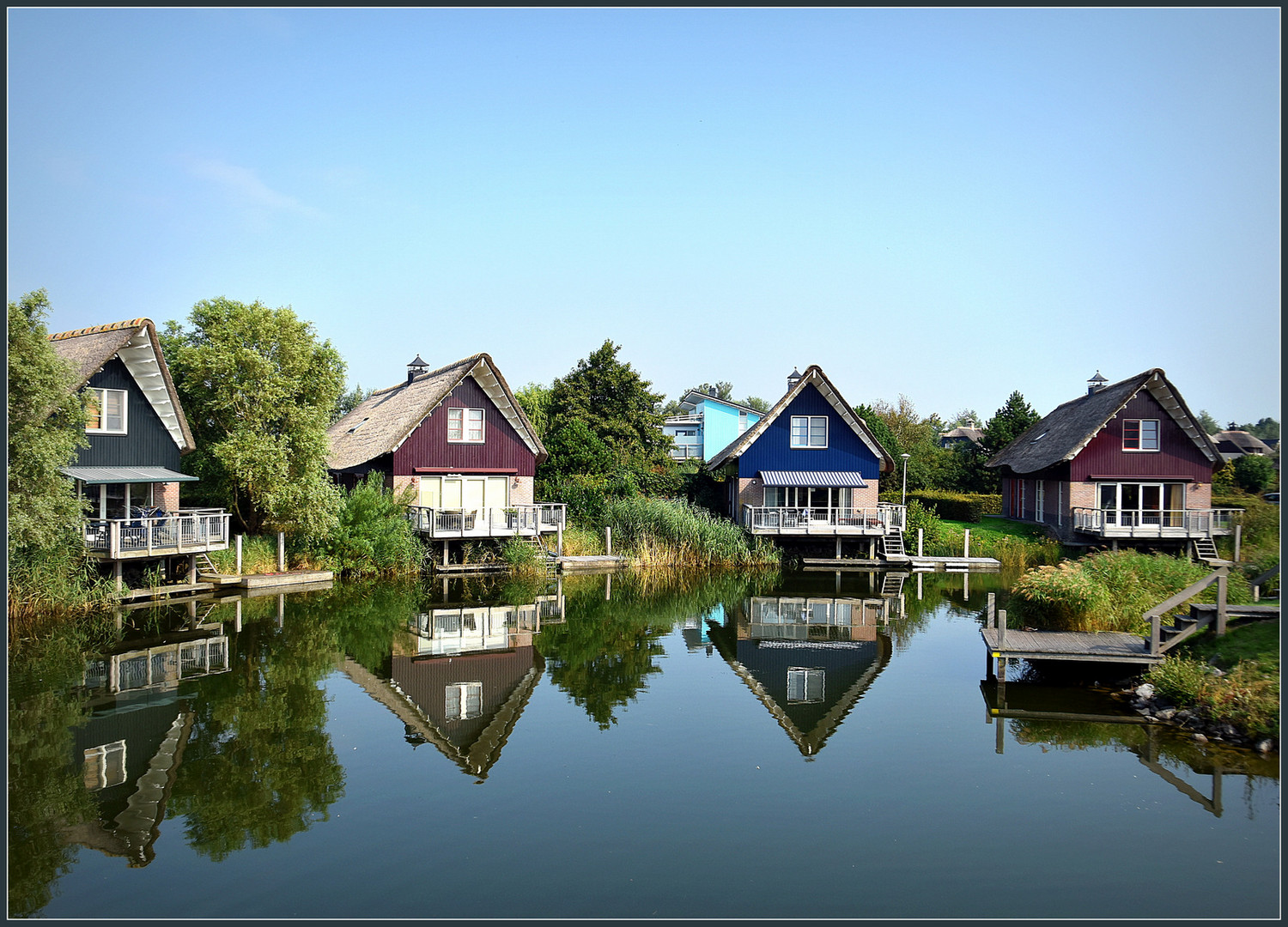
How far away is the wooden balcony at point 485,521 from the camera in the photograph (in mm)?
29094

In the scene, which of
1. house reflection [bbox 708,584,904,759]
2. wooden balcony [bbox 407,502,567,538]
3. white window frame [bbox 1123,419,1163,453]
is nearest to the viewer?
house reflection [bbox 708,584,904,759]

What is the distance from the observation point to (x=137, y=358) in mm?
23984

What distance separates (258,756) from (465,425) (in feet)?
68.7

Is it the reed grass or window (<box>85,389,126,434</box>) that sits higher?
window (<box>85,389,126,434</box>)

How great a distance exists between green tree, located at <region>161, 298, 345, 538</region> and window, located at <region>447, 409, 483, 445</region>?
503cm

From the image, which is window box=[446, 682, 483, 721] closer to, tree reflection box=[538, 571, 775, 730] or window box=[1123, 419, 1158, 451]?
tree reflection box=[538, 571, 775, 730]

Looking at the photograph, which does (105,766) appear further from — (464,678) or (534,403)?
(534,403)

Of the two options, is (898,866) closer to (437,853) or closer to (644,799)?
(644,799)

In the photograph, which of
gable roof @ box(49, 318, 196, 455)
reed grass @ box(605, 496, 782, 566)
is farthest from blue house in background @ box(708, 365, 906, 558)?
gable roof @ box(49, 318, 196, 455)

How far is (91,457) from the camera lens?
930 inches

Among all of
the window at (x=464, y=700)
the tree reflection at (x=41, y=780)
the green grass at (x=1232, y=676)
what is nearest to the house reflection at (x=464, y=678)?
the window at (x=464, y=700)

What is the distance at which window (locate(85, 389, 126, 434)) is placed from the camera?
23.5m

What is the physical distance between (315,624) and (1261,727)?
17.9 meters

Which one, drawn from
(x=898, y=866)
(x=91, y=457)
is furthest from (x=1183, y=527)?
(x=91, y=457)
